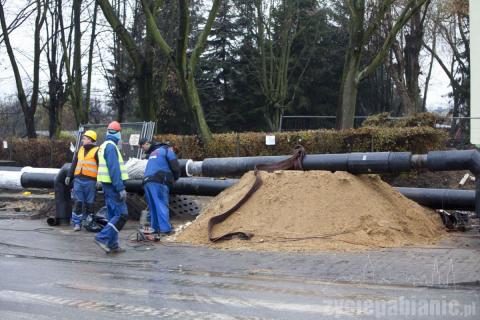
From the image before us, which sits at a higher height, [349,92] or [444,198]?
[349,92]

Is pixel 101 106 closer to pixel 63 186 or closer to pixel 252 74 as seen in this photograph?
pixel 252 74

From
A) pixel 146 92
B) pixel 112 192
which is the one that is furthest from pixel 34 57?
pixel 112 192

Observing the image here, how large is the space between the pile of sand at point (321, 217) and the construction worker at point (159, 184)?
0.52 meters

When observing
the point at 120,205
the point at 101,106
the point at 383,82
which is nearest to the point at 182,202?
the point at 120,205

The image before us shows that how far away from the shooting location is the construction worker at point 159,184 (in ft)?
36.0

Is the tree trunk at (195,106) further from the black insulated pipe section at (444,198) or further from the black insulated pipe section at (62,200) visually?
the black insulated pipe section at (444,198)

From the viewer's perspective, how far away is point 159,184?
36.0 ft

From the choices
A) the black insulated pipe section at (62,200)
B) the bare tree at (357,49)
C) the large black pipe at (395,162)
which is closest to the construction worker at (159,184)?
the large black pipe at (395,162)

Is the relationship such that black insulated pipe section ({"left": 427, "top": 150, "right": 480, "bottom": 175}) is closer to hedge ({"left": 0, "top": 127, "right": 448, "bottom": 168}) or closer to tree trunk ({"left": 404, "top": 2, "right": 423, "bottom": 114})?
hedge ({"left": 0, "top": 127, "right": 448, "bottom": 168})

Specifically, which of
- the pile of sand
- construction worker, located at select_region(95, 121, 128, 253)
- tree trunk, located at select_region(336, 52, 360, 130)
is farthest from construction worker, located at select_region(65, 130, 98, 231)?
tree trunk, located at select_region(336, 52, 360, 130)

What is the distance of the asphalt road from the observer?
609 cm

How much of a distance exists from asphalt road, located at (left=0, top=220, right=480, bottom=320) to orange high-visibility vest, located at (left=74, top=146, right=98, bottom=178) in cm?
186

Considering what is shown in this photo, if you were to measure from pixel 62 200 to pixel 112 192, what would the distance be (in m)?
3.82

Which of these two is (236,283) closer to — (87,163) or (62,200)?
(87,163)
